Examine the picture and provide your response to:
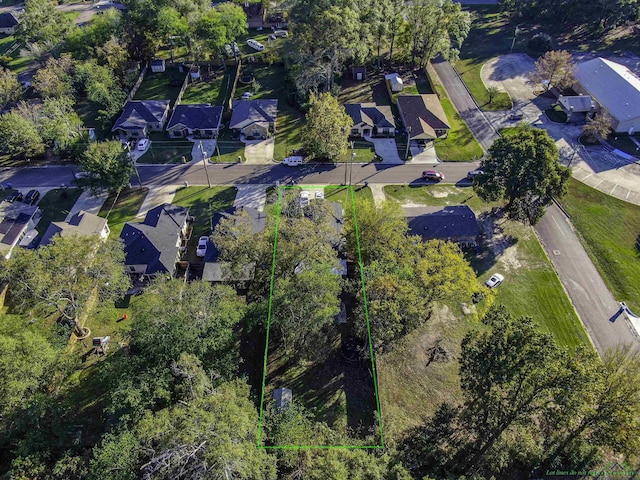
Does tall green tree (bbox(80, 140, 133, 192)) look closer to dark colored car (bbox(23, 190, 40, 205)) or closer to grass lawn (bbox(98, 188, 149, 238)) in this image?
grass lawn (bbox(98, 188, 149, 238))

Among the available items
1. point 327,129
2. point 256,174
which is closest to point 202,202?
point 256,174

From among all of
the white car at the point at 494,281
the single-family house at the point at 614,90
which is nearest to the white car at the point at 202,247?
the white car at the point at 494,281

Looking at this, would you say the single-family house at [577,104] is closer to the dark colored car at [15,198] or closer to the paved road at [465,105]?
the paved road at [465,105]

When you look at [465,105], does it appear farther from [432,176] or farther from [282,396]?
[282,396]

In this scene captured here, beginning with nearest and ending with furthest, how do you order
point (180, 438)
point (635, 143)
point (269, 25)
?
point (180, 438)
point (635, 143)
point (269, 25)

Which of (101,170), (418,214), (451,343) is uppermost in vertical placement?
(101,170)

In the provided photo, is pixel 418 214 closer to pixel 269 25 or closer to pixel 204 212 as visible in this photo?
pixel 204 212

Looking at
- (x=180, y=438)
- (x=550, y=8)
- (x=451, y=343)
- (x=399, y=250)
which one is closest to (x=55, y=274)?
(x=180, y=438)
